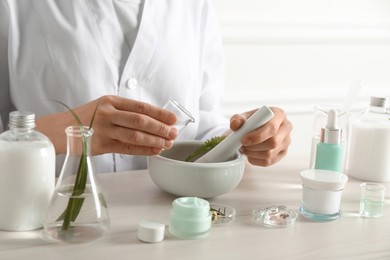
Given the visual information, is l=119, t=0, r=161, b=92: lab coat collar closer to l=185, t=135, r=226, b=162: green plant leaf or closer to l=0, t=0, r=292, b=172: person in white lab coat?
l=0, t=0, r=292, b=172: person in white lab coat

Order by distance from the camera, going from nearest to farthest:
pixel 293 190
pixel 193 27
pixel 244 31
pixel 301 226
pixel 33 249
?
pixel 33 249
pixel 301 226
pixel 293 190
pixel 193 27
pixel 244 31

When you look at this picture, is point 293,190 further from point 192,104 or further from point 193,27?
point 193,27

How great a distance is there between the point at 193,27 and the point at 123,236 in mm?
700

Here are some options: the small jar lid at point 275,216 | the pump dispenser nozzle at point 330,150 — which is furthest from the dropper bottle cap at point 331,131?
the small jar lid at point 275,216

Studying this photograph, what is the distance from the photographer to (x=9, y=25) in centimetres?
135

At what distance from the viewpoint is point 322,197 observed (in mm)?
1090

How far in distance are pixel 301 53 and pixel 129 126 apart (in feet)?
4.07

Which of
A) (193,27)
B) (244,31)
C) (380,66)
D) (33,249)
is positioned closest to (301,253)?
(33,249)

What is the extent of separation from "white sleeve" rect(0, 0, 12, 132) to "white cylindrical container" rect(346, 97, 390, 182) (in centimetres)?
74

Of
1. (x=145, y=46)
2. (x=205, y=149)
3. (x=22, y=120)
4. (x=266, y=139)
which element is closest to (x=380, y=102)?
(x=266, y=139)

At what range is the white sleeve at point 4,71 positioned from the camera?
134 cm

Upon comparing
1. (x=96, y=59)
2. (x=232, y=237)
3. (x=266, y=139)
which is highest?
(x=96, y=59)

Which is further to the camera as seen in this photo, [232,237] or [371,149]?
A: [371,149]

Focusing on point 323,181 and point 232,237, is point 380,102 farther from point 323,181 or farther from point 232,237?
point 232,237
